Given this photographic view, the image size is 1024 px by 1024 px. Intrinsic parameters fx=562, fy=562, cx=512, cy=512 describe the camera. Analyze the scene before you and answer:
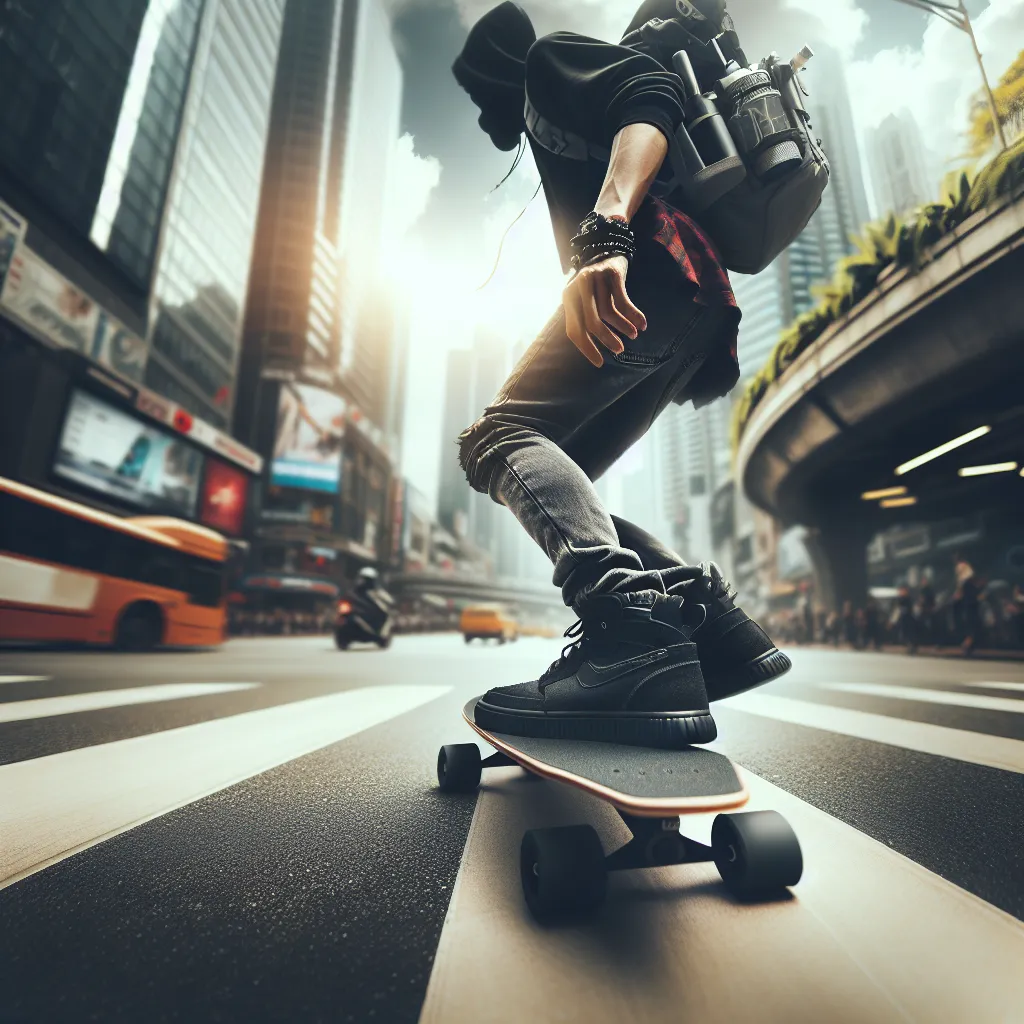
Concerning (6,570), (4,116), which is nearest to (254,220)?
(4,116)

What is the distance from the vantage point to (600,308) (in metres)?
1.05

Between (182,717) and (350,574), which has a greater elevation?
(350,574)

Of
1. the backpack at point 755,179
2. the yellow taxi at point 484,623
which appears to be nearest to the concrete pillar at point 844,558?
the yellow taxi at point 484,623

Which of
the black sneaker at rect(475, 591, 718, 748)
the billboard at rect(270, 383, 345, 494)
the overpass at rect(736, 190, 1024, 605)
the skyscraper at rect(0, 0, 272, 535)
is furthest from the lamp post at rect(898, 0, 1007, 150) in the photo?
the billboard at rect(270, 383, 345, 494)

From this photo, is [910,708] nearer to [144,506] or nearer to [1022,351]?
[1022,351]

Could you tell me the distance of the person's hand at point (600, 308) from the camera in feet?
3.37

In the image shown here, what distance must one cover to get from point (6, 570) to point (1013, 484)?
1834 centimetres

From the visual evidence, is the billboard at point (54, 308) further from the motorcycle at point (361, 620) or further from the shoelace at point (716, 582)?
the shoelace at point (716, 582)

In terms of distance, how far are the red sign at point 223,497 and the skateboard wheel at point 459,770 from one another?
2849cm

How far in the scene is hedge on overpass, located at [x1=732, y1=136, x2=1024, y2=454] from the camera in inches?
201

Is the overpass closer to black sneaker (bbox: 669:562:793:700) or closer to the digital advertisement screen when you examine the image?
black sneaker (bbox: 669:562:793:700)

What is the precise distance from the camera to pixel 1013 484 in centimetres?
1257

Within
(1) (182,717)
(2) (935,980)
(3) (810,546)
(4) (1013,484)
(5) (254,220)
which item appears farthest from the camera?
(5) (254,220)

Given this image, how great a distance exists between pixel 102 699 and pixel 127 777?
1901mm
